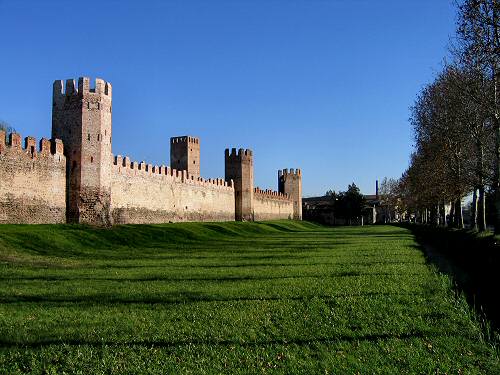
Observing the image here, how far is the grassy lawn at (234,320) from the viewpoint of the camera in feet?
18.4

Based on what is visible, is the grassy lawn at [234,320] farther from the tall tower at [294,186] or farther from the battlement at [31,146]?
the tall tower at [294,186]

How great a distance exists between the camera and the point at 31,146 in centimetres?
2338

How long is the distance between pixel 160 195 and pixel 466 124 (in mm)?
20006

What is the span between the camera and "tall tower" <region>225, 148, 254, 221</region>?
53219 mm

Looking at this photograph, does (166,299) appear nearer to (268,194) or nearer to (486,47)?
(486,47)

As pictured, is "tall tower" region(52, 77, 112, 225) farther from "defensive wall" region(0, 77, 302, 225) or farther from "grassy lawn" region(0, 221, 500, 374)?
"grassy lawn" region(0, 221, 500, 374)

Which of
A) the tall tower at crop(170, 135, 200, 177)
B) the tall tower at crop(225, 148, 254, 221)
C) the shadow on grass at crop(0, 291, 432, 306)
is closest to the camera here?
the shadow on grass at crop(0, 291, 432, 306)

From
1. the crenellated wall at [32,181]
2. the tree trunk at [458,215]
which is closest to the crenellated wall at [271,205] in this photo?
the tree trunk at [458,215]

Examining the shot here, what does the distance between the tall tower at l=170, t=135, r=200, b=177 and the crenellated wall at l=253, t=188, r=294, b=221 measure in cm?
724

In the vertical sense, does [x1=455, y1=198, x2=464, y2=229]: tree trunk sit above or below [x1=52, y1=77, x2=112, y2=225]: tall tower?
below

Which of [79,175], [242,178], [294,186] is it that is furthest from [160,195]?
[294,186]

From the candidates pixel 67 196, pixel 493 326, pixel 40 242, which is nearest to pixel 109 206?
pixel 67 196

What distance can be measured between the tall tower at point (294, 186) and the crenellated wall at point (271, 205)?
1790 mm

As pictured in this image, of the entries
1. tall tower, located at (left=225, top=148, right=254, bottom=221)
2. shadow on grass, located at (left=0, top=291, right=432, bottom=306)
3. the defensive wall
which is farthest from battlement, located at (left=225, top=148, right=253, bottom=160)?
shadow on grass, located at (left=0, top=291, right=432, bottom=306)
